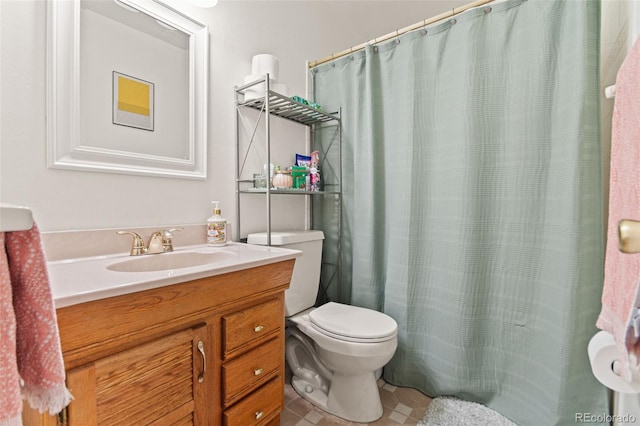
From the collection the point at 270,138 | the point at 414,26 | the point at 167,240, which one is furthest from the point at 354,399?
the point at 414,26

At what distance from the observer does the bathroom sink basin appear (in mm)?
1059

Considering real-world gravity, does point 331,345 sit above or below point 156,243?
below

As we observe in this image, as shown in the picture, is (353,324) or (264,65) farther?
(264,65)

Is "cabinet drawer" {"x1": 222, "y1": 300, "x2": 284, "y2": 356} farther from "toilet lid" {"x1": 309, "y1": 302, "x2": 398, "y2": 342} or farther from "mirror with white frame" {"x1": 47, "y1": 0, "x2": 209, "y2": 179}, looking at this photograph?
"mirror with white frame" {"x1": 47, "y1": 0, "x2": 209, "y2": 179}

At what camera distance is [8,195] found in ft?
2.99

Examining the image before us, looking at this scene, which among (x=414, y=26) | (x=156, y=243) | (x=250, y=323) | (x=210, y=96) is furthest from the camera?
(x=414, y=26)

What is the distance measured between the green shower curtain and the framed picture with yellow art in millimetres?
1082

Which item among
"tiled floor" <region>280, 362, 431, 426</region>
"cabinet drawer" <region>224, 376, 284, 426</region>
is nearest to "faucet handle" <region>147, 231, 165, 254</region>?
"cabinet drawer" <region>224, 376, 284, 426</region>

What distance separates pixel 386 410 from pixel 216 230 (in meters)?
1.18

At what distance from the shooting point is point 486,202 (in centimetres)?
140

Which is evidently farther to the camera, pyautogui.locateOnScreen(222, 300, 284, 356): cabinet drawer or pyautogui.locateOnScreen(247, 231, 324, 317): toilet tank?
pyautogui.locateOnScreen(247, 231, 324, 317): toilet tank

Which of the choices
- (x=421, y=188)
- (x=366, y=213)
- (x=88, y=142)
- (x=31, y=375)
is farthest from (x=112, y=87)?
(x=421, y=188)

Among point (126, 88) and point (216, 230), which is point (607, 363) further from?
point (126, 88)

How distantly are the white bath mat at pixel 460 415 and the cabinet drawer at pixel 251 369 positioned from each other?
2.45 ft
